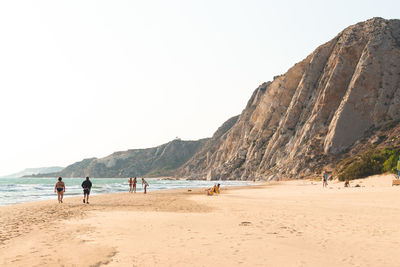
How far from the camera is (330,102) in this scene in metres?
66.0

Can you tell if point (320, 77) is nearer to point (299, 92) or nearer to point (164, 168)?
point (299, 92)

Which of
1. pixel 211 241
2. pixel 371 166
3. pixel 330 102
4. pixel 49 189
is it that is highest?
pixel 330 102

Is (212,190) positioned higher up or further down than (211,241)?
higher up

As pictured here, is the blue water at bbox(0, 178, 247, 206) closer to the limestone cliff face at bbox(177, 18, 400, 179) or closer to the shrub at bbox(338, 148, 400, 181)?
the limestone cliff face at bbox(177, 18, 400, 179)

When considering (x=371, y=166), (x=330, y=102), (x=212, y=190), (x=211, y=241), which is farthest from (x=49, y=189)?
(x=330, y=102)

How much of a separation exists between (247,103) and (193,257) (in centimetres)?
11767

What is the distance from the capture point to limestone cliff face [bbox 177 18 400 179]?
2356 inches

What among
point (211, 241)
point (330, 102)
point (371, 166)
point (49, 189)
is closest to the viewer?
point (211, 241)

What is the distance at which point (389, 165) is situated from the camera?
34.6 m

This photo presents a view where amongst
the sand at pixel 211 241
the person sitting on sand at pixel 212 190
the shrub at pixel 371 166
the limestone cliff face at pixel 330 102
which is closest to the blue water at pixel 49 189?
the limestone cliff face at pixel 330 102

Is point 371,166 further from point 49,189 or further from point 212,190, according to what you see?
point 49,189

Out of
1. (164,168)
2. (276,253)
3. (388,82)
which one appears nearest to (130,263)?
(276,253)

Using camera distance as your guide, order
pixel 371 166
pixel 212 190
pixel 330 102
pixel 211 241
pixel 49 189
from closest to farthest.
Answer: pixel 211 241
pixel 212 190
pixel 371 166
pixel 49 189
pixel 330 102

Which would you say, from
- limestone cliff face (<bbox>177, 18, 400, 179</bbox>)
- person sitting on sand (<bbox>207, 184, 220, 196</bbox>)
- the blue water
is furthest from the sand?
limestone cliff face (<bbox>177, 18, 400, 179</bbox>)
